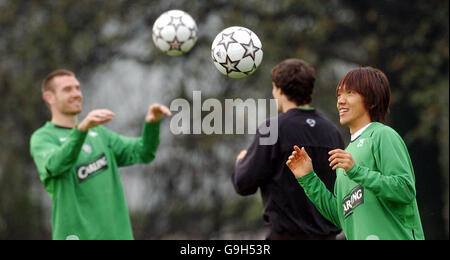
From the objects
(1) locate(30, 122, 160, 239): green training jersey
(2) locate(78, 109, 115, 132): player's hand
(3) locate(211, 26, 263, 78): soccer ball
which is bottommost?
(1) locate(30, 122, 160, 239): green training jersey

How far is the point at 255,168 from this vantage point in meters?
5.58

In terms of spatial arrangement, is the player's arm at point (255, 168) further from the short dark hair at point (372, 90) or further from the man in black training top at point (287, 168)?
the short dark hair at point (372, 90)

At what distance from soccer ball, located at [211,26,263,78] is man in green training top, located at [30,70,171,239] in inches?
34.1

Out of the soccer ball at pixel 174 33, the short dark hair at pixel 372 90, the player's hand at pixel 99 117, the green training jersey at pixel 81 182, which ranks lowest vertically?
the green training jersey at pixel 81 182

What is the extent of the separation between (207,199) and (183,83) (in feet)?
7.64

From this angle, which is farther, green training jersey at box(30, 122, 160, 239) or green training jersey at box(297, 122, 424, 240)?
green training jersey at box(30, 122, 160, 239)

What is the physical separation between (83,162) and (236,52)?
1.89m

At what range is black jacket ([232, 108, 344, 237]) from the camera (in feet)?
18.1

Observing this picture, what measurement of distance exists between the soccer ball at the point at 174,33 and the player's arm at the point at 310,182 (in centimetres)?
295

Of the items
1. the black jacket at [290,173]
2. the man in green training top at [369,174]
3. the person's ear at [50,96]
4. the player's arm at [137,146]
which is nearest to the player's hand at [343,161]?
the man in green training top at [369,174]

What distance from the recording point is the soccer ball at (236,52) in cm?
548

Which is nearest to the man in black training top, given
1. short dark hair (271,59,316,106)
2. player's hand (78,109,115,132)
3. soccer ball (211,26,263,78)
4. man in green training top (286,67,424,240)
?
short dark hair (271,59,316,106)

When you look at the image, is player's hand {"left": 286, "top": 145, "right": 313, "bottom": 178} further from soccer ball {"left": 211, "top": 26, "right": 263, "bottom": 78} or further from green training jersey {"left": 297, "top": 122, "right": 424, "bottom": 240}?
soccer ball {"left": 211, "top": 26, "right": 263, "bottom": 78}
